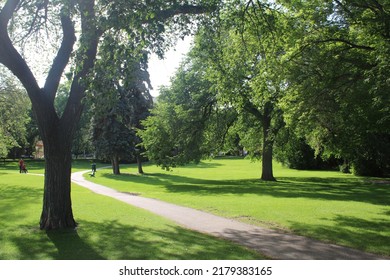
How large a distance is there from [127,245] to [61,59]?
17.8 feet

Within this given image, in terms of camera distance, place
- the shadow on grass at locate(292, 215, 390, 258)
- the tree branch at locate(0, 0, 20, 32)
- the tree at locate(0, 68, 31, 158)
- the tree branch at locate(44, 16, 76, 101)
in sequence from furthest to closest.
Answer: the tree at locate(0, 68, 31, 158) → the tree branch at locate(44, 16, 76, 101) → the tree branch at locate(0, 0, 20, 32) → the shadow on grass at locate(292, 215, 390, 258)

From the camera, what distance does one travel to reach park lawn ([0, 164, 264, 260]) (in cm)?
736

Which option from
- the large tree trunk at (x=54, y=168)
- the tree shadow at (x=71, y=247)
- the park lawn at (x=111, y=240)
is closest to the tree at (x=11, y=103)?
the park lawn at (x=111, y=240)

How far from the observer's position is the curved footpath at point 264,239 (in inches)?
289

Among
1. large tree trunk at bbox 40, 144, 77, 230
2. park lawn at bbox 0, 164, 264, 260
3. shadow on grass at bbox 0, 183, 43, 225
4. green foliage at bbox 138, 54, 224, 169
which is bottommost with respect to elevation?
shadow on grass at bbox 0, 183, 43, 225

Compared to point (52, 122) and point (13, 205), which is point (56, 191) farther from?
point (13, 205)

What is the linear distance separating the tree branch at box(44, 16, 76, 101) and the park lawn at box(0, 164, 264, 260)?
363 centimetres

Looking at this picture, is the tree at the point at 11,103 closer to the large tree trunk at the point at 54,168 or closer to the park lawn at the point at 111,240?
the park lawn at the point at 111,240

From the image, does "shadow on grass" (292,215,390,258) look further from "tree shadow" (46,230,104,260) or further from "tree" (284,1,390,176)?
"tree shadow" (46,230,104,260)

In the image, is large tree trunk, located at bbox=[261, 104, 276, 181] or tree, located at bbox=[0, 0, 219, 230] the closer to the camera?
tree, located at bbox=[0, 0, 219, 230]

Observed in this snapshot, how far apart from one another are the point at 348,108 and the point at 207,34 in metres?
7.29

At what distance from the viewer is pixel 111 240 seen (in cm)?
873

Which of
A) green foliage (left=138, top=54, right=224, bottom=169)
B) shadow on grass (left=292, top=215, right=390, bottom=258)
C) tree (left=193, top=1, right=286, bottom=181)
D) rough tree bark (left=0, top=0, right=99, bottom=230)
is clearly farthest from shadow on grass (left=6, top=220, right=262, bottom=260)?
green foliage (left=138, top=54, right=224, bottom=169)

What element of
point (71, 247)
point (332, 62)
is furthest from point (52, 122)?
point (332, 62)
